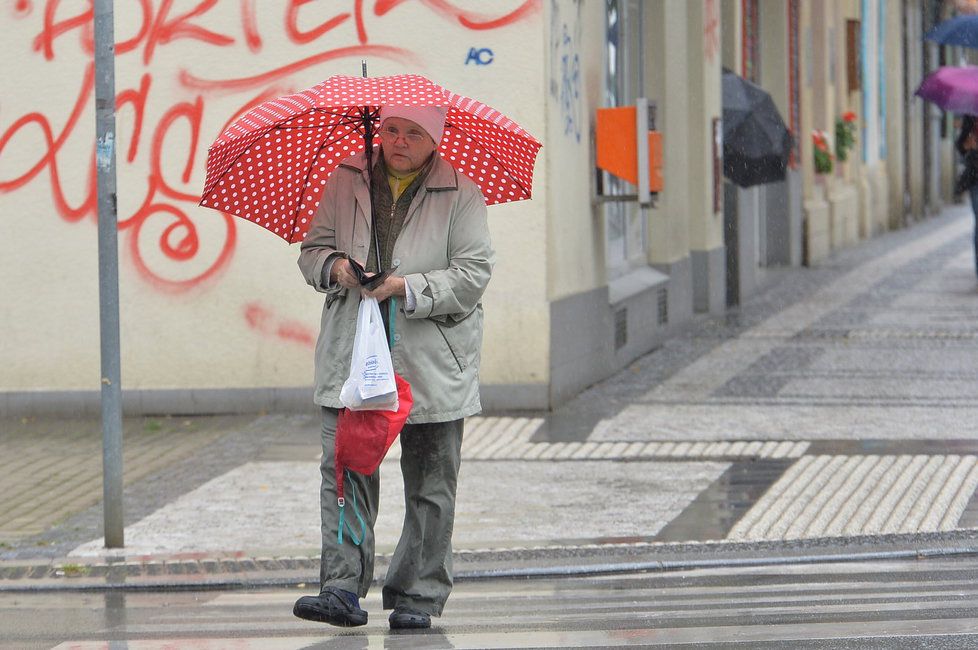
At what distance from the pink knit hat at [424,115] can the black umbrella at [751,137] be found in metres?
11.3

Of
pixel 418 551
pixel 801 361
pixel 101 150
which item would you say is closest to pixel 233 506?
pixel 101 150

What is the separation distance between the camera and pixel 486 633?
578 centimetres

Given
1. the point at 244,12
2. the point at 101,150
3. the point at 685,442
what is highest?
the point at 244,12

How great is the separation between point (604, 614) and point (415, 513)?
0.78 m

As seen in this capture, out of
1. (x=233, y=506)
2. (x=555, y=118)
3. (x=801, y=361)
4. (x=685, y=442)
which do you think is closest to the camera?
(x=233, y=506)

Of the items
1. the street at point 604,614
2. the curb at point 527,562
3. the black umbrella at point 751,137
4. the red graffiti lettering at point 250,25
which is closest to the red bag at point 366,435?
the street at point 604,614

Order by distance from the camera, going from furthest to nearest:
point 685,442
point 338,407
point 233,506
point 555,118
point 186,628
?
point 555,118 → point 685,442 → point 233,506 → point 186,628 → point 338,407

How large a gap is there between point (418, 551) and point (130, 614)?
3.84ft

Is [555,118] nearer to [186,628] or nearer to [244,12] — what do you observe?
[244,12]

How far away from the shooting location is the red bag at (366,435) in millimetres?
5426

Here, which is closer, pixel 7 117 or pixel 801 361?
pixel 7 117

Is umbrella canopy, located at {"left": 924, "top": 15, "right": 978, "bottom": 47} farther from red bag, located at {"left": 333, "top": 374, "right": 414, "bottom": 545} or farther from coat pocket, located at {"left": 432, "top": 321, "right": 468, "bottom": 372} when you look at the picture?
red bag, located at {"left": 333, "top": 374, "right": 414, "bottom": 545}

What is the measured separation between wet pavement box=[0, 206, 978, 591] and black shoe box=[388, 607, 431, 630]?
993 mm

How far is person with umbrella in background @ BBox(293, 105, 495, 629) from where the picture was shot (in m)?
5.50
